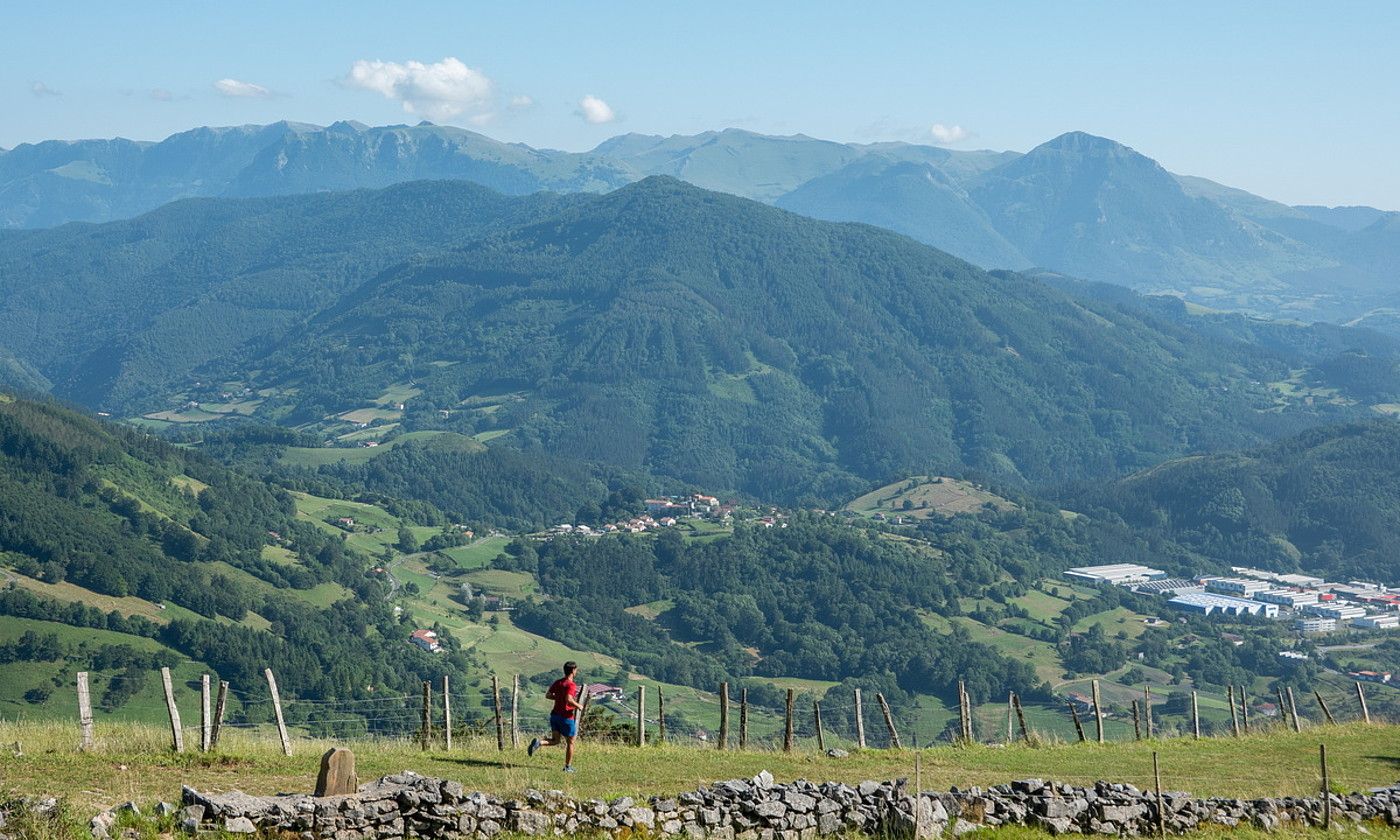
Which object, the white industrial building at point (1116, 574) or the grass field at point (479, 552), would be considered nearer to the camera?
the grass field at point (479, 552)

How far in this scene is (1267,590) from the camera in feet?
563

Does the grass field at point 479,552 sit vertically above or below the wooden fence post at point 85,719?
above

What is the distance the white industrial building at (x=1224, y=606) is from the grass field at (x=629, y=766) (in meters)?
135

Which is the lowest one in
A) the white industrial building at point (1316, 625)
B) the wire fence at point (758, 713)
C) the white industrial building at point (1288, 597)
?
the wire fence at point (758, 713)

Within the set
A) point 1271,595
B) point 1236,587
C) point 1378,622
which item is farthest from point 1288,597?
point 1378,622

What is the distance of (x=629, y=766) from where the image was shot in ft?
76.8

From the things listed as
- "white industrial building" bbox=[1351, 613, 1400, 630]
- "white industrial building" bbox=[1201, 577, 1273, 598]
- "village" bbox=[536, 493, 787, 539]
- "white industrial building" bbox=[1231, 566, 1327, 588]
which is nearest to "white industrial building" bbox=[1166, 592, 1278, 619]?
"white industrial building" bbox=[1201, 577, 1273, 598]

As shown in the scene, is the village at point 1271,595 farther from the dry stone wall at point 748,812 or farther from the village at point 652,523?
the dry stone wall at point 748,812

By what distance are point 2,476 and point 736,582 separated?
80.6m

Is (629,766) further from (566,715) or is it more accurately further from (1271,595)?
(1271,595)

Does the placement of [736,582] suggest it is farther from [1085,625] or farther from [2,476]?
[2,476]

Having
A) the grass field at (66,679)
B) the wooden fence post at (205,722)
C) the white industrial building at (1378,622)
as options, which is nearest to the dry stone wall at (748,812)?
the wooden fence post at (205,722)

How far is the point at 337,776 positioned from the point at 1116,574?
17452 centimetres

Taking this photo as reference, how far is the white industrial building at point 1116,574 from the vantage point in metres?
173
